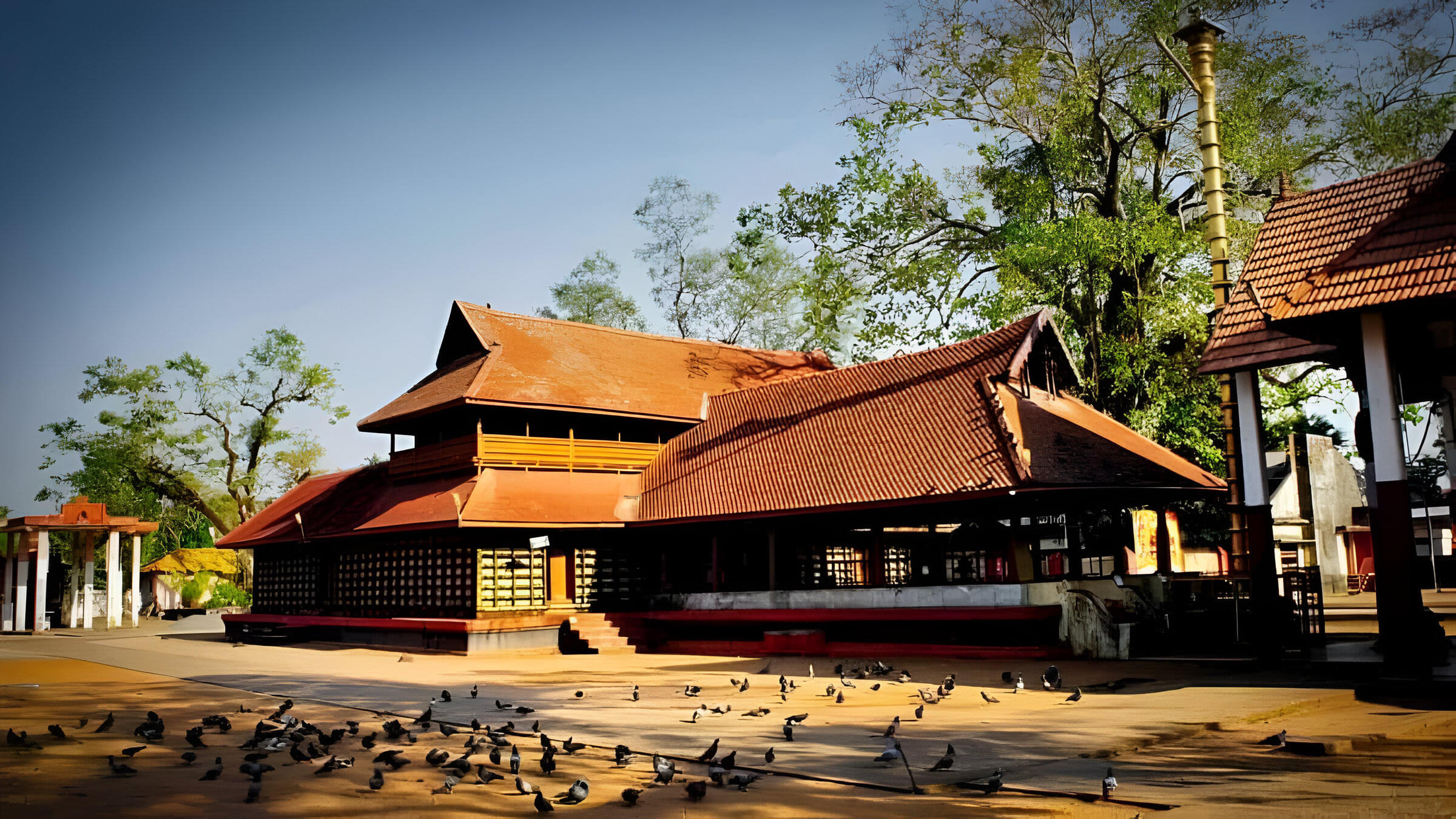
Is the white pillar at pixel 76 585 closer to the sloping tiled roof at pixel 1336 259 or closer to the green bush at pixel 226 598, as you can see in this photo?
the green bush at pixel 226 598

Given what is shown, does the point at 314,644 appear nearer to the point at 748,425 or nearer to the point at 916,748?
the point at 748,425

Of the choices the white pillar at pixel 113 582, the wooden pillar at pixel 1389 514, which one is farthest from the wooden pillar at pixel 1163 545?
the white pillar at pixel 113 582

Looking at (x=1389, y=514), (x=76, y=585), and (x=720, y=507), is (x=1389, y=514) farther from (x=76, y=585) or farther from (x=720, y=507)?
(x=76, y=585)

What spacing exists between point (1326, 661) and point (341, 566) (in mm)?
20731

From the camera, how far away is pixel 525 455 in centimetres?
2255

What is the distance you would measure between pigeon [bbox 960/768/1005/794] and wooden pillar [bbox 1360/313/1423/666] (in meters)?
6.50

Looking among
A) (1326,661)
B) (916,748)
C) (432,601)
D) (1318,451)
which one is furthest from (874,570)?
(1318,451)

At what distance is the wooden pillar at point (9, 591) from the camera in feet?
101

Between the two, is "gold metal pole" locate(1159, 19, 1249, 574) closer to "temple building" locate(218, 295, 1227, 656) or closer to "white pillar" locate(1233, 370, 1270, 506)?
"white pillar" locate(1233, 370, 1270, 506)

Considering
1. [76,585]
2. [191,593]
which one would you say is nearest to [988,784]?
[76,585]

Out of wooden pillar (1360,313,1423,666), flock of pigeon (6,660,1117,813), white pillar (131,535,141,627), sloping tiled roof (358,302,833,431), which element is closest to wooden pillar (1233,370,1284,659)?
wooden pillar (1360,313,1423,666)

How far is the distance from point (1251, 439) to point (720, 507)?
9703 millimetres

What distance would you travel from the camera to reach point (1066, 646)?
15609 millimetres

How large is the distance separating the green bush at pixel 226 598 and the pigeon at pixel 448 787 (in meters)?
38.4
